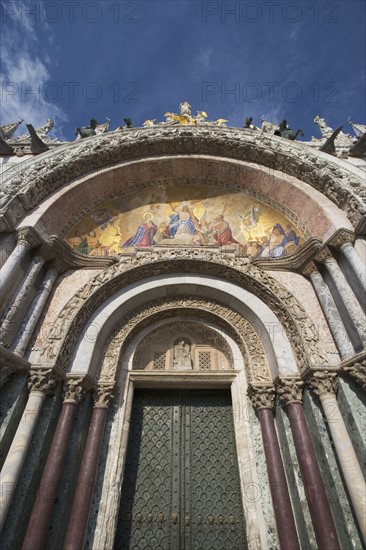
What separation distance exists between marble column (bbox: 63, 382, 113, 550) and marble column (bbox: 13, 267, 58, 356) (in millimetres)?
1550

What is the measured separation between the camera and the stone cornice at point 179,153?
6.57 metres

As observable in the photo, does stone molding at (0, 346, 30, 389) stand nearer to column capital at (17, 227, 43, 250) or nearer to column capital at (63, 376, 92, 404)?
column capital at (63, 376, 92, 404)

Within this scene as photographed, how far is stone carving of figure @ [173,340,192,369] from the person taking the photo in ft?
21.6

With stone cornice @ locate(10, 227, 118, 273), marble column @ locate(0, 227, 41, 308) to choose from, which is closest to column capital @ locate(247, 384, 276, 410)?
stone cornice @ locate(10, 227, 118, 273)

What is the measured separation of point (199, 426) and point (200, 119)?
8369mm

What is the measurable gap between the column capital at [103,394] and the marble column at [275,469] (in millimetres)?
2561

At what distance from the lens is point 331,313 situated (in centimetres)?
574

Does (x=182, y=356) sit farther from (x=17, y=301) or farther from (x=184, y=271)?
(x=17, y=301)

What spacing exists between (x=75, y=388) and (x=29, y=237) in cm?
308

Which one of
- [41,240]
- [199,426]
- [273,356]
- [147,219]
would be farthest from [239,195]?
[199,426]

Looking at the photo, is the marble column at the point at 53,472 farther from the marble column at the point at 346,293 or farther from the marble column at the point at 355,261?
the marble column at the point at 355,261

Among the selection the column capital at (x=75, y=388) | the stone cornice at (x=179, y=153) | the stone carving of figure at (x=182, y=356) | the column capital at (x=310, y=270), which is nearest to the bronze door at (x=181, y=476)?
the stone carving of figure at (x=182, y=356)

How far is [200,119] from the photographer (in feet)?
30.5

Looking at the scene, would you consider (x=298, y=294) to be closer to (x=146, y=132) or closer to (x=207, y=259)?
(x=207, y=259)
